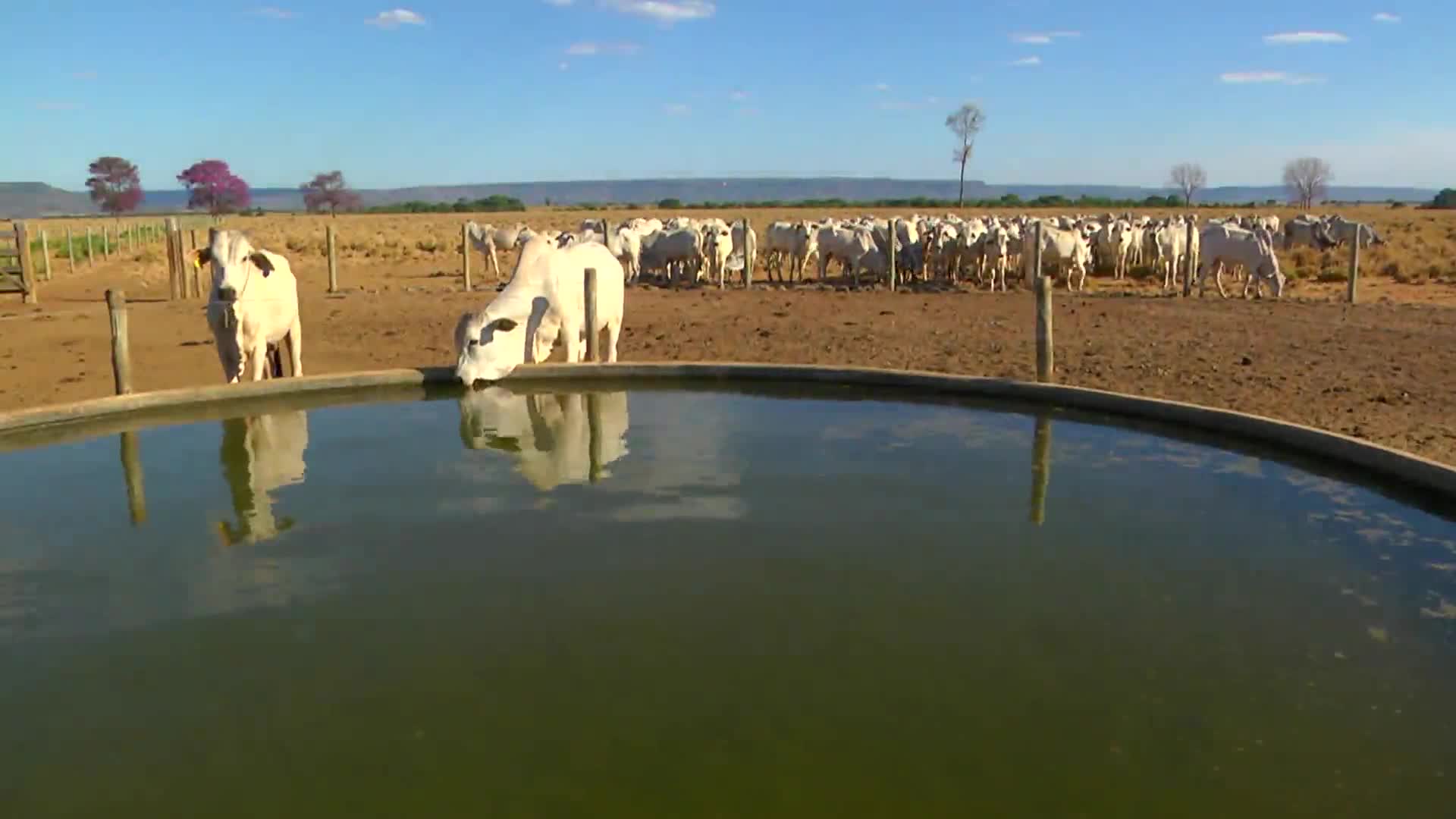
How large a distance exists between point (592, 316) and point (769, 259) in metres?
15.7

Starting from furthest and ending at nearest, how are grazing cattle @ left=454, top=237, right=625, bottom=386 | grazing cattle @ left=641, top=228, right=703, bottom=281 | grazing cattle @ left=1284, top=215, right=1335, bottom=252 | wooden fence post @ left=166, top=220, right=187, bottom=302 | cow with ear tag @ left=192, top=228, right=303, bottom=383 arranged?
grazing cattle @ left=1284, top=215, right=1335, bottom=252, grazing cattle @ left=641, top=228, right=703, bottom=281, wooden fence post @ left=166, top=220, right=187, bottom=302, grazing cattle @ left=454, top=237, right=625, bottom=386, cow with ear tag @ left=192, top=228, right=303, bottom=383

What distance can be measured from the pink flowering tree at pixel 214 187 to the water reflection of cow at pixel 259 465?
51.5 m

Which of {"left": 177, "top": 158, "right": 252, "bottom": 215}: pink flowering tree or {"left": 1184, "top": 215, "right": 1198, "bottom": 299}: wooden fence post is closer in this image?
{"left": 1184, "top": 215, "right": 1198, "bottom": 299}: wooden fence post

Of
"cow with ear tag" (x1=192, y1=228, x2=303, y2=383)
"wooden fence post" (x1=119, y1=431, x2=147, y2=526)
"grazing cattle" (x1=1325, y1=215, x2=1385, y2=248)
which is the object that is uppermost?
"grazing cattle" (x1=1325, y1=215, x2=1385, y2=248)

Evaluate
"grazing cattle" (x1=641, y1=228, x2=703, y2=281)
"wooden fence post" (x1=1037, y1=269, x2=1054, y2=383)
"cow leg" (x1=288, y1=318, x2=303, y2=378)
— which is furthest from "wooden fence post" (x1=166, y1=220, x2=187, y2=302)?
"wooden fence post" (x1=1037, y1=269, x2=1054, y2=383)

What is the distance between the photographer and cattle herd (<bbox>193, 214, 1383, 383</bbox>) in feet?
34.6

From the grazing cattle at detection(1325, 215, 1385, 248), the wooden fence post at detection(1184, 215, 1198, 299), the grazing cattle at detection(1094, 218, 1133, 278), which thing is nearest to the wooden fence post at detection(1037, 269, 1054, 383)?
the wooden fence post at detection(1184, 215, 1198, 299)

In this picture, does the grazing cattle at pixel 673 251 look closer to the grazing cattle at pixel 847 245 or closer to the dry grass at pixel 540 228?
the grazing cattle at pixel 847 245

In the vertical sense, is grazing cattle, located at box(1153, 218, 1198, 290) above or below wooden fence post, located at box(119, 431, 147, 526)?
above

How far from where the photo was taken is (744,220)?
25.6m

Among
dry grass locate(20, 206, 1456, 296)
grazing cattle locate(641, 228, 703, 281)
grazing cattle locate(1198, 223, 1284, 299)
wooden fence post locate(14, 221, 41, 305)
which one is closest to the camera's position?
wooden fence post locate(14, 221, 41, 305)

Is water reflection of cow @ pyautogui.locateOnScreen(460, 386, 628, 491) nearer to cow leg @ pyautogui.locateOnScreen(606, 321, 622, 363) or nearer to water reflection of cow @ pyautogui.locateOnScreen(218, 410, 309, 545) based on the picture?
water reflection of cow @ pyautogui.locateOnScreen(218, 410, 309, 545)

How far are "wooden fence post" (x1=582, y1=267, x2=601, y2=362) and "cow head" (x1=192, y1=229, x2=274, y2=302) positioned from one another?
119 inches

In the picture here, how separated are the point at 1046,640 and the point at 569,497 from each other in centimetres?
326
